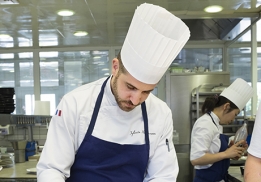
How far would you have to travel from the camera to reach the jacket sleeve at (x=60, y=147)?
129 cm

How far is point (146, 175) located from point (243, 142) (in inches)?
59.1

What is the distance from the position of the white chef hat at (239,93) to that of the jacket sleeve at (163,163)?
148 cm

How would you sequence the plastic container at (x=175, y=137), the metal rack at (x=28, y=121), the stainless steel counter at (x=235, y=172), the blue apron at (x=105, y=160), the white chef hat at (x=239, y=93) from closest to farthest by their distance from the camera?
the blue apron at (x=105, y=160) → the stainless steel counter at (x=235, y=172) → the white chef hat at (x=239, y=93) → the metal rack at (x=28, y=121) → the plastic container at (x=175, y=137)

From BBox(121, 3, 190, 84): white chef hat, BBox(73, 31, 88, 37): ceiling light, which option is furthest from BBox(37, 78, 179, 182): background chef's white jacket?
BBox(73, 31, 88, 37): ceiling light

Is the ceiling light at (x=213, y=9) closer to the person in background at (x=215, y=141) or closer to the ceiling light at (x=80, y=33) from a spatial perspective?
the person in background at (x=215, y=141)

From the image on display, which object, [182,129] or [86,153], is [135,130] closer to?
[86,153]

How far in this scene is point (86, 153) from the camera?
137 cm

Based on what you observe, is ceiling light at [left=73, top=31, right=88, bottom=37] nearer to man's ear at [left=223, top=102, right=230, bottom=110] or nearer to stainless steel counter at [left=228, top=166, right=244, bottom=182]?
man's ear at [left=223, top=102, right=230, bottom=110]

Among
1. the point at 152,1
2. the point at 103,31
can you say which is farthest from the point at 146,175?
the point at 103,31

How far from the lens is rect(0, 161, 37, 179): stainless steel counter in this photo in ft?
8.46

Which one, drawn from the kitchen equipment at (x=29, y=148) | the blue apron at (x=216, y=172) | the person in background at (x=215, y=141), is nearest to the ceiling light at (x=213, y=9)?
the person in background at (x=215, y=141)

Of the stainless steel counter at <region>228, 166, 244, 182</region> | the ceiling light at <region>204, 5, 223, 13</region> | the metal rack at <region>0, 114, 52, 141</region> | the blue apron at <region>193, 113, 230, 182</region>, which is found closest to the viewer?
the stainless steel counter at <region>228, 166, 244, 182</region>

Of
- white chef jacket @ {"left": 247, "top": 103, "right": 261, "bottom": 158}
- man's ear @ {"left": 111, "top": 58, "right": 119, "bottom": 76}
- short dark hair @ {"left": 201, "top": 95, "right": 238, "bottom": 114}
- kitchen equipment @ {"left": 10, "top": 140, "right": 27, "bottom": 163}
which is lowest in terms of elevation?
A: kitchen equipment @ {"left": 10, "top": 140, "right": 27, "bottom": 163}

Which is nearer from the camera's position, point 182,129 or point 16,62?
point 182,129
